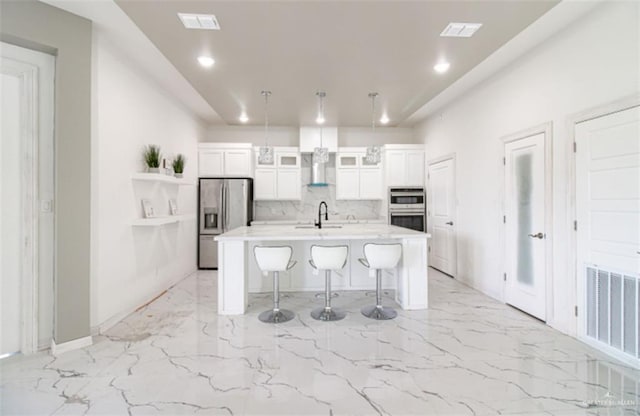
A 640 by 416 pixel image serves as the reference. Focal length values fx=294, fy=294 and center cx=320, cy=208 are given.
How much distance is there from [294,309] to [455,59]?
3.44 m

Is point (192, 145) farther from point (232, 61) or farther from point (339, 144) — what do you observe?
point (339, 144)

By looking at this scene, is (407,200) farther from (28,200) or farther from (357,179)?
(28,200)

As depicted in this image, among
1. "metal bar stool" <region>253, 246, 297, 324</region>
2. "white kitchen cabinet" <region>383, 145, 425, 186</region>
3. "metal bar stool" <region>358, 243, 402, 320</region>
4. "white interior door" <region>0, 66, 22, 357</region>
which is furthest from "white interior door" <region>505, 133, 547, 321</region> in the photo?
"white interior door" <region>0, 66, 22, 357</region>

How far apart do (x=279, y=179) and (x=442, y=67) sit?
3563mm

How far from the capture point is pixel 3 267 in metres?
2.43

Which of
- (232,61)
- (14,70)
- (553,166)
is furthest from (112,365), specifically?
(553,166)

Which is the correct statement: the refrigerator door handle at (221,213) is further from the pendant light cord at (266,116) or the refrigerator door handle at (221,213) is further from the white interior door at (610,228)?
the white interior door at (610,228)

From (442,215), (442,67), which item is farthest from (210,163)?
(442,215)

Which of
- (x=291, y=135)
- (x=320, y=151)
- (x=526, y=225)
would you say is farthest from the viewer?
(x=291, y=135)

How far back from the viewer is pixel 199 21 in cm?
258

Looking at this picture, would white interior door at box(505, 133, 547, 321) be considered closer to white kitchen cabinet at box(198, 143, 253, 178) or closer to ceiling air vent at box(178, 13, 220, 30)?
ceiling air vent at box(178, 13, 220, 30)

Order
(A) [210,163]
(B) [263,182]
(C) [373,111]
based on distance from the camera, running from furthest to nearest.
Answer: (B) [263,182] < (A) [210,163] < (C) [373,111]

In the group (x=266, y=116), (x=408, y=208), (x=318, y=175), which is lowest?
(x=408, y=208)

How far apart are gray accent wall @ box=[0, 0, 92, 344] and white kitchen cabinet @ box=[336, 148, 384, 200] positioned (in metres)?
4.25
